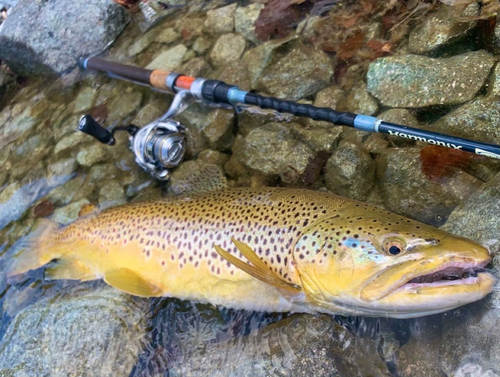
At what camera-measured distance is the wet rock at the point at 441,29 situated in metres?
3.16

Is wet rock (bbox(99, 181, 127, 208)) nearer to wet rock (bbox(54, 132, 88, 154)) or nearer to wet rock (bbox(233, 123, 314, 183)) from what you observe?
wet rock (bbox(54, 132, 88, 154))

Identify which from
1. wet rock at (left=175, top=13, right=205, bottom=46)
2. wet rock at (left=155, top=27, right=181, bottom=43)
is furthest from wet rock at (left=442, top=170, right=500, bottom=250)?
wet rock at (left=155, top=27, right=181, bottom=43)

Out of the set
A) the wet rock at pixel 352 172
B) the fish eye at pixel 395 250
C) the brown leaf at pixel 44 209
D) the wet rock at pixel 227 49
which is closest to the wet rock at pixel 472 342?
the fish eye at pixel 395 250

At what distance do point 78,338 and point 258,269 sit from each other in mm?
1479

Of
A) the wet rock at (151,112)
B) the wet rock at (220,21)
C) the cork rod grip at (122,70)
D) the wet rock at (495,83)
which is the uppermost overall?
the cork rod grip at (122,70)

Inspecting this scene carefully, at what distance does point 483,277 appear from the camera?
202cm

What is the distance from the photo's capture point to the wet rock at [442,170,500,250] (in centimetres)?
238

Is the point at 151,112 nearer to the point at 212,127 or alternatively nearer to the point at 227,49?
the point at 212,127

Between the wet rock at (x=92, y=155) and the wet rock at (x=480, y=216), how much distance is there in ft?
10.2

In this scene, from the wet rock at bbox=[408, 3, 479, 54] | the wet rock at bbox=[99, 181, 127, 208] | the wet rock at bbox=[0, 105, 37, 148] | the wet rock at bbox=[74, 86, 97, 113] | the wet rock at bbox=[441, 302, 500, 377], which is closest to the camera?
the wet rock at bbox=[441, 302, 500, 377]

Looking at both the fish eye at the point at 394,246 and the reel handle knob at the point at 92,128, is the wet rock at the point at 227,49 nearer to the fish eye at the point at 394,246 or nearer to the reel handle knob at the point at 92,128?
the reel handle knob at the point at 92,128

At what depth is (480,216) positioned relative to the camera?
2443 millimetres

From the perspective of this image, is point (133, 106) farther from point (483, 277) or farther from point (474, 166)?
point (483, 277)

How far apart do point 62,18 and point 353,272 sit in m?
4.64
